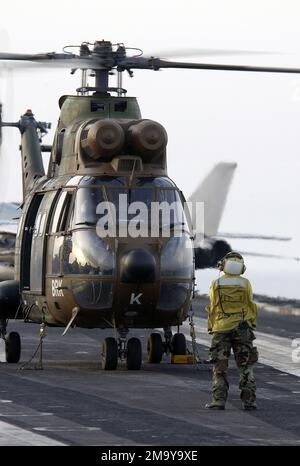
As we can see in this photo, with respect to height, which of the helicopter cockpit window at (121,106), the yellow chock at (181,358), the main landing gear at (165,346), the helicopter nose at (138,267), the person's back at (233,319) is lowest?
the yellow chock at (181,358)

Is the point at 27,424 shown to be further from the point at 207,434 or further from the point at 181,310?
the point at 181,310

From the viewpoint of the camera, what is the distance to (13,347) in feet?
84.8

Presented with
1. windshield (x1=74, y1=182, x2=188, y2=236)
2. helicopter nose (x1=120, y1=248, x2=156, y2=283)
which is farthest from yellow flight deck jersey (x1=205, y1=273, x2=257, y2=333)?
windshield (x1=74, y1=182, x2=188, y2=236)

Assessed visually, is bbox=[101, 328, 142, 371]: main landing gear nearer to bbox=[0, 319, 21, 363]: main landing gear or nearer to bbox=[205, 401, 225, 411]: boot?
bbox=[0, 319, 21, 363]: main landing gear

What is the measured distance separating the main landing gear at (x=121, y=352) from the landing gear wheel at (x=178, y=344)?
4.99 feet

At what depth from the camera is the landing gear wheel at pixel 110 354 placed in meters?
24.0

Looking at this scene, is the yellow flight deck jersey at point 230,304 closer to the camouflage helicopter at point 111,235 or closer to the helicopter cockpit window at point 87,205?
the camouflage helicopter at point 111,235

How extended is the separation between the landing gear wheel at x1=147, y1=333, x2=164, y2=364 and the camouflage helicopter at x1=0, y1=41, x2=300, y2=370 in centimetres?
2

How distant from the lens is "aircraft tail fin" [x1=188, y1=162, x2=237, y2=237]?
223ft

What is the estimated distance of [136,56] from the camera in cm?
2511

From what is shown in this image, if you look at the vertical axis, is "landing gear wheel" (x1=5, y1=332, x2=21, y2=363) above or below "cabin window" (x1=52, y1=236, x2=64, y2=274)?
below

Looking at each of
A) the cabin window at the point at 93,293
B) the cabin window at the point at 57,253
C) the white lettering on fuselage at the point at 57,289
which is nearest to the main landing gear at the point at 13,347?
the white lettering on fuselage at the point at 57,289

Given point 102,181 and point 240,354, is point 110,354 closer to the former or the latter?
point 102,181
